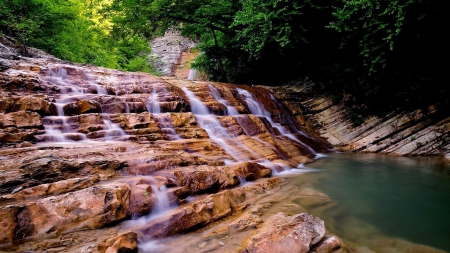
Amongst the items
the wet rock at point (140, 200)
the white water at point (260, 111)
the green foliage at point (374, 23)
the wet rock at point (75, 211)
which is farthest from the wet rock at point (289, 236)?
the green foliage at point (374, 23)

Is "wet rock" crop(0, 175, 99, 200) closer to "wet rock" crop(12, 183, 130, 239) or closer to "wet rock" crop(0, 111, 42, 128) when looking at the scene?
"wet rock" crop(12, 183, 130, 239)

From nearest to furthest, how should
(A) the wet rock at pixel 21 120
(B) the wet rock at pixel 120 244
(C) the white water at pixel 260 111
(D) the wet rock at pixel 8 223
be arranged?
(B) the wet rock at pixel 120 244 → (D) the wet rock at pixel 8 223 → (A) the wet rock at pixel 21 120 → (C) the white water at pixel 260 111

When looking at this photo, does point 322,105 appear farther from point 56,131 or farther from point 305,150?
point 56,131

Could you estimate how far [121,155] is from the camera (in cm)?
474

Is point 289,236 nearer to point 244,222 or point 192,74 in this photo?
point 244,222

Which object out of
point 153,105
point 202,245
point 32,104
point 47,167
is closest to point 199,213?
point 202,245

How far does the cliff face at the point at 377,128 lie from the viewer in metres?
8.49

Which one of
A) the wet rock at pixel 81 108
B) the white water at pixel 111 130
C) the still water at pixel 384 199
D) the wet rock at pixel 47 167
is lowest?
the still water at pixel 384 199

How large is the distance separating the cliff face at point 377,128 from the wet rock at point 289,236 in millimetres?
7397

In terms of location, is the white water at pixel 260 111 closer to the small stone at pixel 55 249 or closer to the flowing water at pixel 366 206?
the flowing water at pixel 366 206

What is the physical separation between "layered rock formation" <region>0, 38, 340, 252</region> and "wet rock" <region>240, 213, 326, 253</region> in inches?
2.9

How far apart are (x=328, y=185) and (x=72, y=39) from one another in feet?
45.1

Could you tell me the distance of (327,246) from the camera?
2.96 m

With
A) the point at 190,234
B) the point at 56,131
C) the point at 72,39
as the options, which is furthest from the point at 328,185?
the point at 72,39
